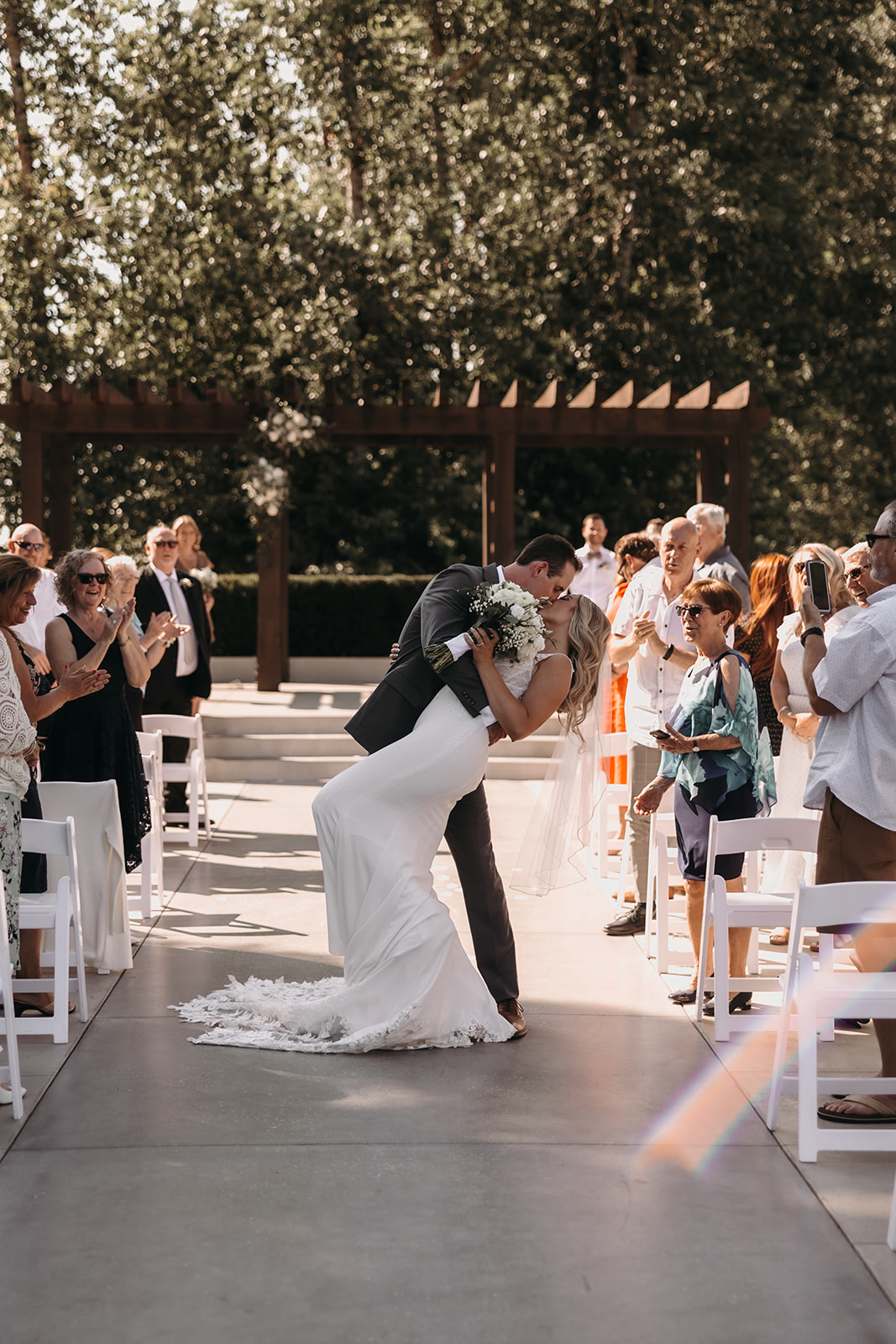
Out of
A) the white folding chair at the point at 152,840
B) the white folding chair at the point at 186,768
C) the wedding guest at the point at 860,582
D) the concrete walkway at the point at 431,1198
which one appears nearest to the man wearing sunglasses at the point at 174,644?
the white folding chair at the point at 186,768

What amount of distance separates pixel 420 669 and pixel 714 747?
3.93 ft

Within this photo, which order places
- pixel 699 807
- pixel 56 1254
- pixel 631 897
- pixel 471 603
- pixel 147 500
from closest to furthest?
pixel 56 1254, pixel 471 603, pixel 699 807, pixel 631 897, pixel 147 500

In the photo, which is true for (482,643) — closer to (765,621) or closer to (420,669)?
(420,669)

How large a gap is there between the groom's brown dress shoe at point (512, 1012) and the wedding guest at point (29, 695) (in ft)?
5.75

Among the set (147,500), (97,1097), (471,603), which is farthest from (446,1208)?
(147,500)

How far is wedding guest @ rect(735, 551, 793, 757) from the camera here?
290 inches

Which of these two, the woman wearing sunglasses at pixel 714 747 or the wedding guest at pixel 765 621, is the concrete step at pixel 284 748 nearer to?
the wedding guest at pixel 765 621

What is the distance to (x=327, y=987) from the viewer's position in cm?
608

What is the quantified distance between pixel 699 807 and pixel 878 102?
22018 millimetres

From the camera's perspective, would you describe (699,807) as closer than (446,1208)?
No

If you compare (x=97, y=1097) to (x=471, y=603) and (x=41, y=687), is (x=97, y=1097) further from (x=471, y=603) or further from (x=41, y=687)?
(x=41, y=687)

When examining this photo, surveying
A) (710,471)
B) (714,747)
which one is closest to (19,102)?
(710,471)

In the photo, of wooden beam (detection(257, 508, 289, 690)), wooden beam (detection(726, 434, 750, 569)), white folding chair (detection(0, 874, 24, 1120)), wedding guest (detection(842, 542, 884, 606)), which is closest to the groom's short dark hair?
wedding guest (detection(842, 542, 884, 606))

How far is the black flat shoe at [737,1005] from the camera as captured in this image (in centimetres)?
601
